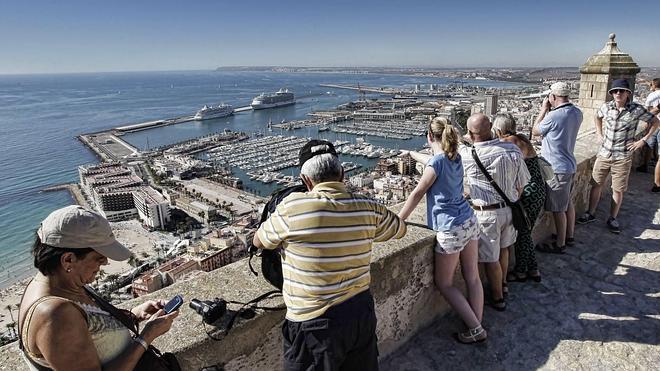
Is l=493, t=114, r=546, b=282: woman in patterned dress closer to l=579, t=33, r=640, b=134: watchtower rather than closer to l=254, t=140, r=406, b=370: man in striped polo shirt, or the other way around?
l=254, t=140, r=406, b=370: man in striped polo shirt

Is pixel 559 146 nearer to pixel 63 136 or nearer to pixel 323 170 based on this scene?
pixel 323 170

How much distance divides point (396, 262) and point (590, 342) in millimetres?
899

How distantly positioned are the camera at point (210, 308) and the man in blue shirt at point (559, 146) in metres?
1.82

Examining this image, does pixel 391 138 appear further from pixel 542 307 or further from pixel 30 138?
pixel 542 307

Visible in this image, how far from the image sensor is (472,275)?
1.74 metres

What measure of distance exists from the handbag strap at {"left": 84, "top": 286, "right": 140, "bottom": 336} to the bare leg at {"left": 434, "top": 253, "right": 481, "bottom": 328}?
46.3 inches

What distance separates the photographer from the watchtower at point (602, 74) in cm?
455

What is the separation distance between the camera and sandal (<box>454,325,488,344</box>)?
173 cm

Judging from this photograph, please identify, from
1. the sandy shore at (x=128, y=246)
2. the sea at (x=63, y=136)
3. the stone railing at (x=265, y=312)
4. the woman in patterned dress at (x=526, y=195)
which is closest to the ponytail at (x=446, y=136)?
the stone railing at (x=265, y=312)

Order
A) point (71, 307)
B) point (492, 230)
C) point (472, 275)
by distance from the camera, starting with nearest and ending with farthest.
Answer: point (71, 307)
point (472, 275)
point (492, 230)

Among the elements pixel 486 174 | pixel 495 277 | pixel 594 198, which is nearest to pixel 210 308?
pixel 486 174

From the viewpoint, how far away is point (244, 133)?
48.0 metres

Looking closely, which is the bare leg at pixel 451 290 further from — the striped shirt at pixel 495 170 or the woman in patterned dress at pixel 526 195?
the woman in patterned dress at pixel 526 195

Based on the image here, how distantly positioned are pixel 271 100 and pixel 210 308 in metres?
69.3
